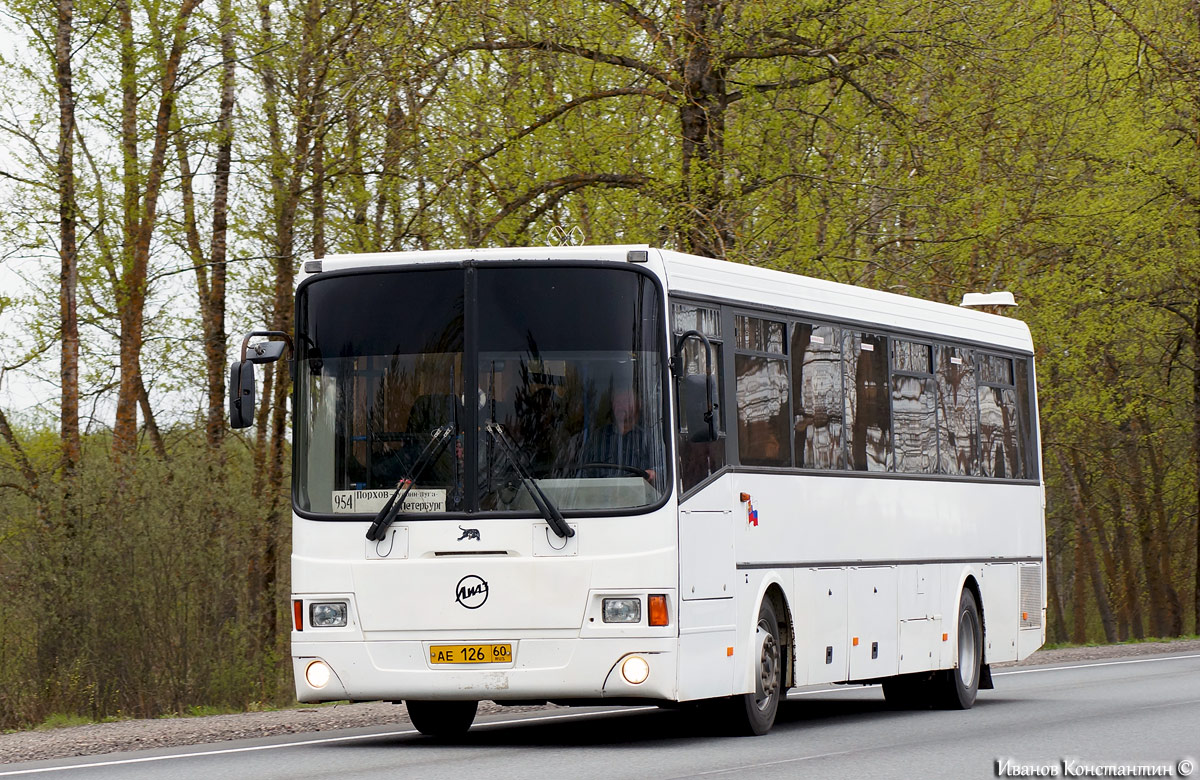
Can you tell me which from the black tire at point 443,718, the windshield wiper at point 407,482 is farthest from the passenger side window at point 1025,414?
the windshield wiper at point 407,482

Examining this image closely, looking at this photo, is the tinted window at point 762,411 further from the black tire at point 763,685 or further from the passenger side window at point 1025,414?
the passenger side window at point 1025,414

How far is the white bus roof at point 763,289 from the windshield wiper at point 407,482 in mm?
1212

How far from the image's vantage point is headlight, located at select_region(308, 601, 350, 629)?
12422 millimetres

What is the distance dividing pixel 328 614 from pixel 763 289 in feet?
13.4

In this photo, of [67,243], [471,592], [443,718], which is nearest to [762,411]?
[471,592]

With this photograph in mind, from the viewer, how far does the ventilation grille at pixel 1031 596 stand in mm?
19234

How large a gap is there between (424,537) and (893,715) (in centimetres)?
589

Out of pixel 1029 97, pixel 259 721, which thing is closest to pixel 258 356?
pixel 259 721

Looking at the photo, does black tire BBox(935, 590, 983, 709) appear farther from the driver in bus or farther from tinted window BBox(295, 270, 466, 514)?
tinted window BBox(295, 270, 466, 514)

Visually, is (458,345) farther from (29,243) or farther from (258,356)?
(29,243)

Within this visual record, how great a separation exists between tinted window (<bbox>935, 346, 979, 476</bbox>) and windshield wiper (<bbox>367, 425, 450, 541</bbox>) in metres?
6.19

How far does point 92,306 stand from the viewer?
25250 mm

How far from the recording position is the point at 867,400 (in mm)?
15664

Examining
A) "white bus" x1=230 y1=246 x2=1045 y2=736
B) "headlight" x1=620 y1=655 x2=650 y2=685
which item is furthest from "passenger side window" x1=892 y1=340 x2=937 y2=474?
"headlight" x1=620 y1=655 x2=650 y2=685
